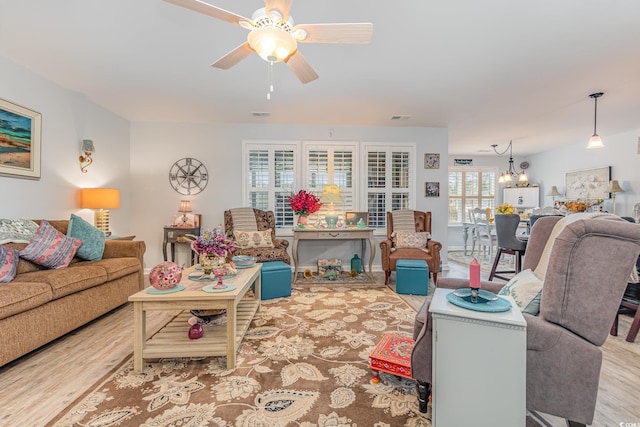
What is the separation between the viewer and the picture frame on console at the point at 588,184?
241 inches

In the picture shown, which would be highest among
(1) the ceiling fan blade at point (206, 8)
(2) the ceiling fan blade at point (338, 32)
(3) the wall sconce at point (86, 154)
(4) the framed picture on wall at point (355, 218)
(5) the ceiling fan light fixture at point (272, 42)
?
(1) the ceiling fan blade at point (206, 8)

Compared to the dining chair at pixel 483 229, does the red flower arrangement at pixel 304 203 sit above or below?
above

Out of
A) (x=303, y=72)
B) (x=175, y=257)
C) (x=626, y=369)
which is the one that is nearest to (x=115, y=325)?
(x=175, y=257)

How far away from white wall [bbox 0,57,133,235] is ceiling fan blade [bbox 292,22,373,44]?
323 cm

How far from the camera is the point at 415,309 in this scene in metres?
3.29

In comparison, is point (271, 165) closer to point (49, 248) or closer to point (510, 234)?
point (49, 248)

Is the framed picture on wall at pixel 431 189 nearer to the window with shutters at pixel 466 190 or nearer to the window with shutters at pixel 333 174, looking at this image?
the window with shutters at pixel 333 174

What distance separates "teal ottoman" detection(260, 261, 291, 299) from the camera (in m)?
3.55

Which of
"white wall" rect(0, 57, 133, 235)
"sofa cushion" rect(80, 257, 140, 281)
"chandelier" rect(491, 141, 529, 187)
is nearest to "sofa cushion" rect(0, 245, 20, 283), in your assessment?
"sofa cushion" rect(80, 257, 140, 281)

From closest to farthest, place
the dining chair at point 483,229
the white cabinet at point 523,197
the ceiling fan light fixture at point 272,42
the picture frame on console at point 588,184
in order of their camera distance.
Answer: the ceiling fan light fixture at point 272,42, the picture frame on console at point 588,184, the dining chair at point 483,229, the white cabinet at point 523,197

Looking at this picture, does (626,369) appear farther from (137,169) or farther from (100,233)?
(137,169)

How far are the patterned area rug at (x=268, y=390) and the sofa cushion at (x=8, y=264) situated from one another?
117 cm

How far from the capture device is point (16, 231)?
270 cm

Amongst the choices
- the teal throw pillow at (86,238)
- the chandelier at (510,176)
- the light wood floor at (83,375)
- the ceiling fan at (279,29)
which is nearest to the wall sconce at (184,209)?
the teal throw pillow at (86,238)
